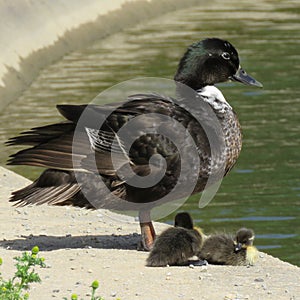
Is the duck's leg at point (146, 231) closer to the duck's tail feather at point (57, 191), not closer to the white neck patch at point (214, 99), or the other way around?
the duck's tail feather at point (57, 191)

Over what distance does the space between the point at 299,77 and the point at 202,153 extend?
968 centimetres

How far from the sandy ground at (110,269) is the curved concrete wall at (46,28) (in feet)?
24.6

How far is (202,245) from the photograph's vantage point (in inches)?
345

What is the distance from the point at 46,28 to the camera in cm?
2078

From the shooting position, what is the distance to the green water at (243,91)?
1170 cm

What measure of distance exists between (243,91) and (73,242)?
842 centimetres

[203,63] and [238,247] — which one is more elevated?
[203,63]

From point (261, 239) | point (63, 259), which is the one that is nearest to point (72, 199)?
point (63, 259)

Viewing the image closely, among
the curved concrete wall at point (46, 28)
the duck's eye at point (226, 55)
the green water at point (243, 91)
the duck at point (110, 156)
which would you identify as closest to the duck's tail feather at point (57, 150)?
the duck at point (110, 156)

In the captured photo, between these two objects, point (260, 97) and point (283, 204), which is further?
point (260, 97)

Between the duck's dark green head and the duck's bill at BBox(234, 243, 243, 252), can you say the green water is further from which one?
the duck's dark green head

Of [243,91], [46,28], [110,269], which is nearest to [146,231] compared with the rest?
[110,269]

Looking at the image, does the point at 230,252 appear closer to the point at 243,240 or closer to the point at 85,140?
the point at 243,240

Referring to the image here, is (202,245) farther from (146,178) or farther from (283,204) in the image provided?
(283,204)
